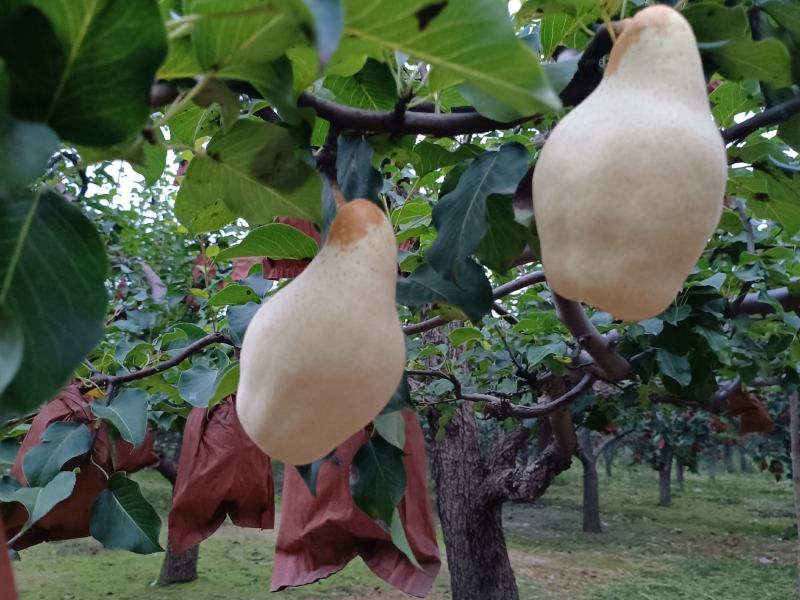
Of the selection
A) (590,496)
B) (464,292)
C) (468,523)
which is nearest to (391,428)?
(464,292)

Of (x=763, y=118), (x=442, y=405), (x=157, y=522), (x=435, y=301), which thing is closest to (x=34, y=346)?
(x=435, y=301)

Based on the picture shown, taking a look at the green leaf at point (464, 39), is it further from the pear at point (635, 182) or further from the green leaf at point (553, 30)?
the green leaf at point (553, 30)

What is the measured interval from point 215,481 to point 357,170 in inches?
37.1

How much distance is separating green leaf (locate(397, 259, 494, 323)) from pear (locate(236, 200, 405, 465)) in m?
0.13

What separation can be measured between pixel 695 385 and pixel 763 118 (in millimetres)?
1279

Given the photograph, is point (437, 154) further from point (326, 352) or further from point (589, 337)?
point (589, 337)

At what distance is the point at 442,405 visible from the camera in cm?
247

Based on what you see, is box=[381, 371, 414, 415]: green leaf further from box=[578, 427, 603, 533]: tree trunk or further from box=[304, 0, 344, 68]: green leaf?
box=[578, 427, 603, 533]: tree trunk

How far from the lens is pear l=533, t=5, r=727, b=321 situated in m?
0.38

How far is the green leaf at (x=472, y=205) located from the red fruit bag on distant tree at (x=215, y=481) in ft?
2.97

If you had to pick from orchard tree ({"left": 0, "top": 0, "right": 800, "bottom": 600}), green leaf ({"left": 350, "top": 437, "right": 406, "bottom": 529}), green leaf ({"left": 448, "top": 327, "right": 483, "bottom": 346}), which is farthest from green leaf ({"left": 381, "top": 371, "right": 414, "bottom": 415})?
green leaf ({"left": 448, "top": 327, "right": 483, "bottom": 346})

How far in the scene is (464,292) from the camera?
24.0 inches

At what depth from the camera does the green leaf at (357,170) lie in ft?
2.03

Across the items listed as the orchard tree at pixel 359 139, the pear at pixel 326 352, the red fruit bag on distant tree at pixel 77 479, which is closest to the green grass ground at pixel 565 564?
the red fruit bag on distant tree at pixel 77 479
